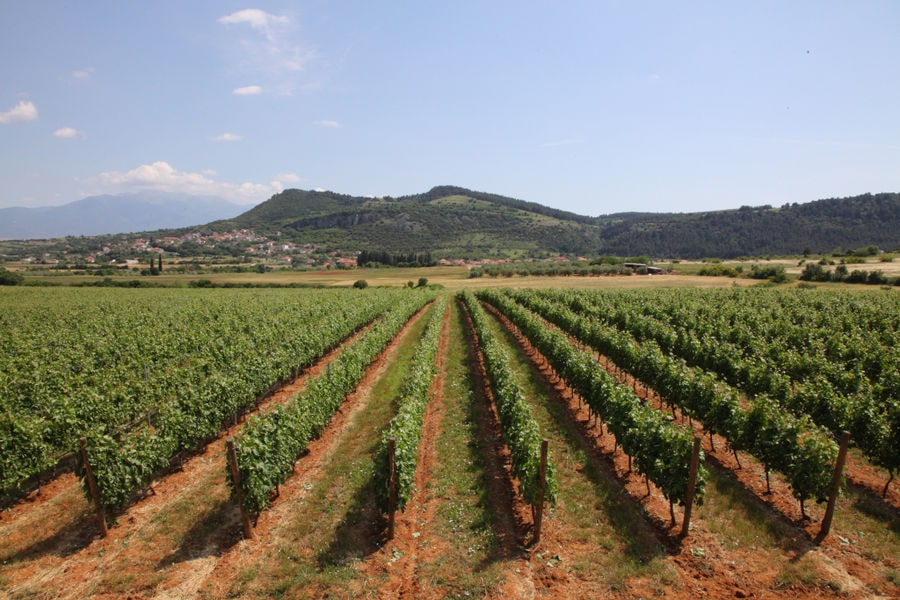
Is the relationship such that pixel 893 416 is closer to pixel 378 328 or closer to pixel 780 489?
pixel 780 489

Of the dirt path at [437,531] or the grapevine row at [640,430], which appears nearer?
the dirt path at [437,531]

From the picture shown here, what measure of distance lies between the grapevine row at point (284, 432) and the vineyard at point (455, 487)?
0.25 ft

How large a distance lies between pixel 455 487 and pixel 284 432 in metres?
4.71

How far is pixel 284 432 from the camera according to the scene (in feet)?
36.6

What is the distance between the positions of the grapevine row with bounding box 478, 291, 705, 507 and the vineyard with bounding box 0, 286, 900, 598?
7 centimetres

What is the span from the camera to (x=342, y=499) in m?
10.6

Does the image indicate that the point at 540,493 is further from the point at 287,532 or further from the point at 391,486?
the point at 287,532

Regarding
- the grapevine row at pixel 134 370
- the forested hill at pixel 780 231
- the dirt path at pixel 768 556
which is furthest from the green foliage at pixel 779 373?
the forested hill at pixel 780 231

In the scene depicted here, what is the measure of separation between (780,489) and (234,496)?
13118 millimetres

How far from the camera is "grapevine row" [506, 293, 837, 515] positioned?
29.0ft

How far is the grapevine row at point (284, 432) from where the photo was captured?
9.45 m

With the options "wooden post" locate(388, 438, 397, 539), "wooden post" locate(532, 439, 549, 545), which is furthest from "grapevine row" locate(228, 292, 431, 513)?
"wooden post" locate(532, 439, 549, 545)

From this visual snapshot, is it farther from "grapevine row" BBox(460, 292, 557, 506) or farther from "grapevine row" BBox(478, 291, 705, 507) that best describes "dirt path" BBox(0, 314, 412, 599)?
"grapevine row" BBox(478, 291, 705, 507)

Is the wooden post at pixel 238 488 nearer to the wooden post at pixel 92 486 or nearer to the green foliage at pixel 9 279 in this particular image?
the wooden post at pixel 92 486
